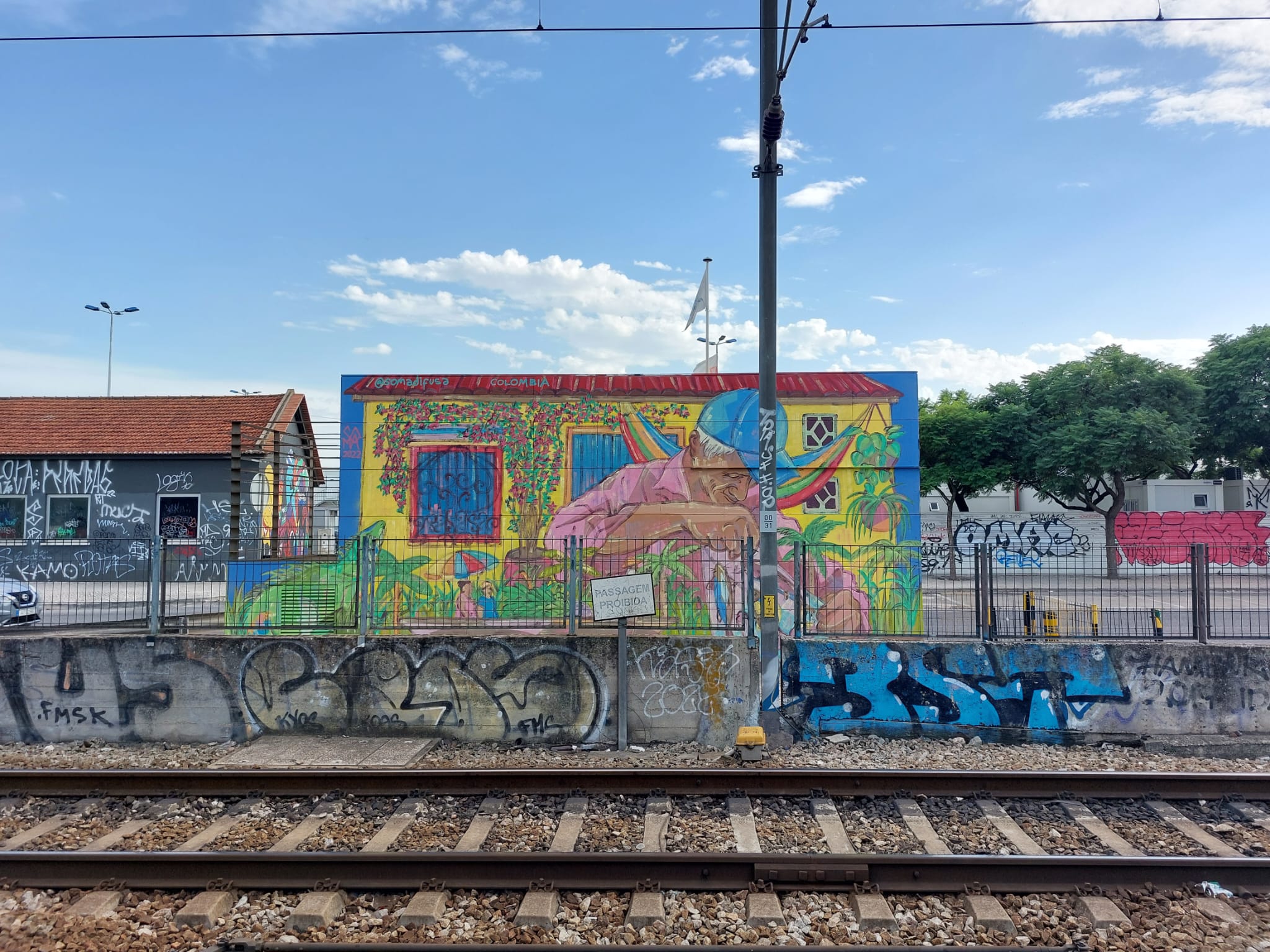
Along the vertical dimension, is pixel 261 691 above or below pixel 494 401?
below

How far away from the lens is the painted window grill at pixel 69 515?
78.2ft

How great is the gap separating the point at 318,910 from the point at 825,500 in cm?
944

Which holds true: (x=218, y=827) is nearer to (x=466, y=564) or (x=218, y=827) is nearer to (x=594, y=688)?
(x=594, y=688)

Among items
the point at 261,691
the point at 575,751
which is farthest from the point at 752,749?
the point at 261,691

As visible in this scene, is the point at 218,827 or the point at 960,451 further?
the point at 960,451

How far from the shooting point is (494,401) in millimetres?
12719

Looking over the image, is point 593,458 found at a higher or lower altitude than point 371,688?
higher

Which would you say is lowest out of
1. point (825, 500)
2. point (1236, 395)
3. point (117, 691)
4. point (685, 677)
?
point (117, 691)

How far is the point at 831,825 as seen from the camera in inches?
237

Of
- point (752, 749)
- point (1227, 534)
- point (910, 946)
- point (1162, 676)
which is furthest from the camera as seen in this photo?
point (1227, 534)

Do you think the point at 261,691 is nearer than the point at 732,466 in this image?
Yes

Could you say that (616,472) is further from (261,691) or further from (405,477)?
(261,691)

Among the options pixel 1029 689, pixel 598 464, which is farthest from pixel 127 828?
pixel 1029 689

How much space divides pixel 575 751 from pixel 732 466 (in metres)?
5.75
